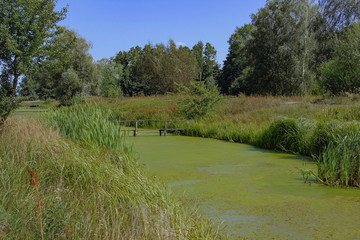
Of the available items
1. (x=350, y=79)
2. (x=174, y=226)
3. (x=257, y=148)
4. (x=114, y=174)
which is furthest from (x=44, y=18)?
(x=174, y=226)

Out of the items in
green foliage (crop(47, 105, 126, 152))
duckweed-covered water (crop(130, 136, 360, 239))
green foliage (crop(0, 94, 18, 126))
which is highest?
green foliage (crop(0, 94, 18, 126))

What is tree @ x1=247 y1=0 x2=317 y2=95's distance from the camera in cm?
3091

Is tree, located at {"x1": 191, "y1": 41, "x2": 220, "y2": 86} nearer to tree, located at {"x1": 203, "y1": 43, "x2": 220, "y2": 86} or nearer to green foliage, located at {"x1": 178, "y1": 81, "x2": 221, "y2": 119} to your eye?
tree, located at {"x1": 203, "y1": 43, "x2": 220, "y2": 86}

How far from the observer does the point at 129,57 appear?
58.6m

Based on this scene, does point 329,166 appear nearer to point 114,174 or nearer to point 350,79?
point 114,174

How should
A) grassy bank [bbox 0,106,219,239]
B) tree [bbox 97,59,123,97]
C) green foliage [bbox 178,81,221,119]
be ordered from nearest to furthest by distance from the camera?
grassy bank [bbox 0,106,219,239] → green foliage [bbox 178,81,221,119] → tree [bbox 97,59,123,97]

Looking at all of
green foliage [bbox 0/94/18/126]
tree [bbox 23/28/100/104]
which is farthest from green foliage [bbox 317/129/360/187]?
tree [bbox 23/28/100/104]

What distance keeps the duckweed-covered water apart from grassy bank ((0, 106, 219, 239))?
636 mm

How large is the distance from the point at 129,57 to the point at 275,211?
183 ft

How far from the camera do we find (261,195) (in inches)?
211

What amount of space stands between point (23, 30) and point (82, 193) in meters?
19.8

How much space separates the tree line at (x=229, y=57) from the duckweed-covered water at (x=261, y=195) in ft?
16.7

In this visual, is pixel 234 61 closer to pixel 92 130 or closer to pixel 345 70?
pixel 345 70

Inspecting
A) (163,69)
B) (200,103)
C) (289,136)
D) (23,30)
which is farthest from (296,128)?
(163,69)
